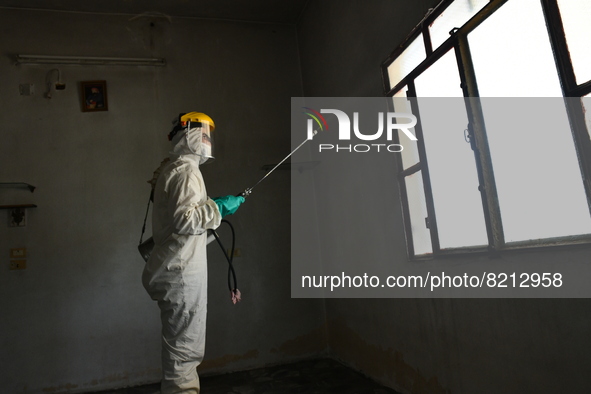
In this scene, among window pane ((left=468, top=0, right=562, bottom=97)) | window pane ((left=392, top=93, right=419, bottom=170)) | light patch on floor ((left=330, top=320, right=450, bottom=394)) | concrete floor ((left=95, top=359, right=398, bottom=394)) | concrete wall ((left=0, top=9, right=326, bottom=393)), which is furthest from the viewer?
concrete wall ((left=0, top=9, right=326, bottom=393))

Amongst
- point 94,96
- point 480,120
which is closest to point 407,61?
point 480,120

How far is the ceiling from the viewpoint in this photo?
3.39 meters

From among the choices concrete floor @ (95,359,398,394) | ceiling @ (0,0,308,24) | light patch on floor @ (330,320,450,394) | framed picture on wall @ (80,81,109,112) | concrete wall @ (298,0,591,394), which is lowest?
concrete floor @ (95,359,398,394)

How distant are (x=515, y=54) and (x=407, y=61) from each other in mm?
745

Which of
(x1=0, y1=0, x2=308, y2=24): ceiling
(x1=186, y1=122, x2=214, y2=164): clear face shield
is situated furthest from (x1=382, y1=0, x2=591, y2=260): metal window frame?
(x1=0, y1=0, x2=308, y2=24): ceiling

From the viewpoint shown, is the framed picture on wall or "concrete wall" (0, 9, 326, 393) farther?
the framed picture on wall

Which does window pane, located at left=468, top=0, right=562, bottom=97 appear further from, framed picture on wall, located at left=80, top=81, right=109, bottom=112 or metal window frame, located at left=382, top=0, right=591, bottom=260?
framed picture on wall, located at left=80, top=81, right=109, bottom=112

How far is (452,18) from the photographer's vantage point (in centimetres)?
193

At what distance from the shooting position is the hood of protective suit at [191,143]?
2.27 meters

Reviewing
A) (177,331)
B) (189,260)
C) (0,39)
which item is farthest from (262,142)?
(0,39)

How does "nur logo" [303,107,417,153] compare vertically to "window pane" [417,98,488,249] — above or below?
above

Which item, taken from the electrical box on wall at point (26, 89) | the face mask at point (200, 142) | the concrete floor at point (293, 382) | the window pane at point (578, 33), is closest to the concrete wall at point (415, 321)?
the concrete floor at point (293, 382)

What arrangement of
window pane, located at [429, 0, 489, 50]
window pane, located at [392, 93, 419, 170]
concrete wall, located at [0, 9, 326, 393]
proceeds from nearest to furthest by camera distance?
window pane, located at [429, 0, 489, 50]
window pane, located at [392, 93, 419, 170]
concrete wall, located at [0, 9, 326, 393]

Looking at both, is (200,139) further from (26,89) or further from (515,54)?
(26,89)
